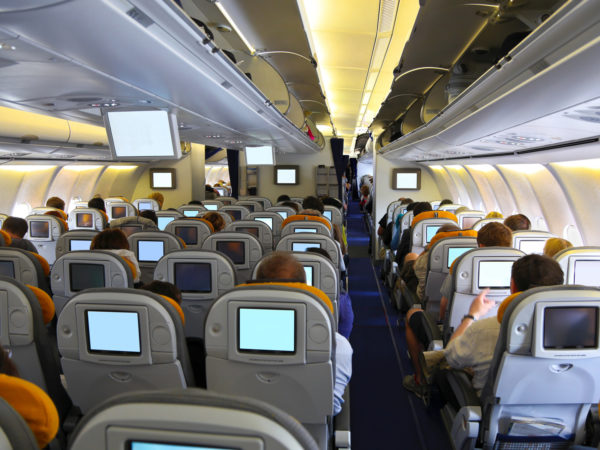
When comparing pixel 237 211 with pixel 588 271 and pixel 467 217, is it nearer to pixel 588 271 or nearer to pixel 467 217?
pixel 467 217

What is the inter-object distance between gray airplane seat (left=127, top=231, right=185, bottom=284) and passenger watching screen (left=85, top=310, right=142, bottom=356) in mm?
3124

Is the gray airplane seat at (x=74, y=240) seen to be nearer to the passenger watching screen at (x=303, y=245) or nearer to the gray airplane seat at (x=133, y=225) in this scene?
the gray airplane seat at (x=133, y=225)

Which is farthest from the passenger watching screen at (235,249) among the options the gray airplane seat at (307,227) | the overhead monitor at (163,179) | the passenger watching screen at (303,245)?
the overhead monitor at (163,179)

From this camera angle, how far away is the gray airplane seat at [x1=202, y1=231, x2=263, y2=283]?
5.68m

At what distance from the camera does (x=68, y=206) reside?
15.9 meters

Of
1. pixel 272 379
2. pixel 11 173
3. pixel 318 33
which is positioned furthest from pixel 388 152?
pixel 272 379

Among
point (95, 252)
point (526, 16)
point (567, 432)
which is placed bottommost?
point (567, 432)

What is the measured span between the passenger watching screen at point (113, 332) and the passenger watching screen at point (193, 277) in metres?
1.65

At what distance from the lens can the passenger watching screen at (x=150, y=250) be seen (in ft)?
19.4

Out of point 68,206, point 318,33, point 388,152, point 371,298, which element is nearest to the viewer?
point 318,33

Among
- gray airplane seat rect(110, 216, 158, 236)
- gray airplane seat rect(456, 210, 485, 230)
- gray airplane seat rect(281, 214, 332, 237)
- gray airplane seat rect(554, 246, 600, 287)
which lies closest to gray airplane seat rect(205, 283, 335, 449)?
gray airplane seat rect(554, 246, 600, 287)

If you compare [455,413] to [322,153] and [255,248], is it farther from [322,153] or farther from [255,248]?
[322,153]

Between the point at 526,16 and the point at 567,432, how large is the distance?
341 centimetres

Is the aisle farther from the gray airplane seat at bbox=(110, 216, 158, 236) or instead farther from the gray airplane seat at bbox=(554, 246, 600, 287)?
the gray airplane seat at bbox=(110, 216, 158, 236)
